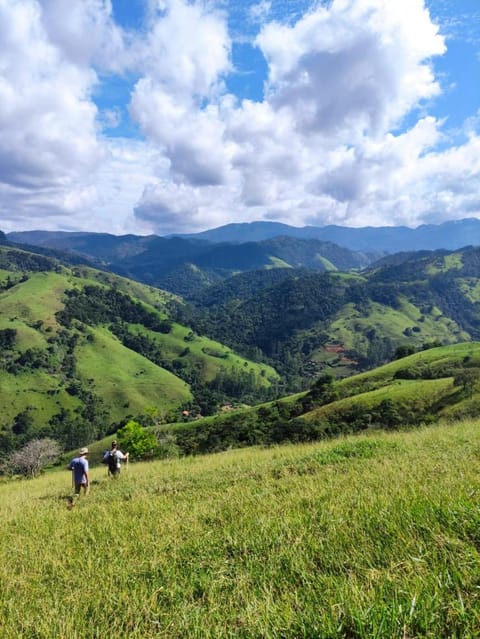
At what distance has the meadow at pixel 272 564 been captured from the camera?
2875 millimetres

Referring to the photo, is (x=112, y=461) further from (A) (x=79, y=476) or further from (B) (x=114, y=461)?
(A) (x=79, y=476)

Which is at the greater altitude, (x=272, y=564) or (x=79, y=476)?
(x=272, y=564)

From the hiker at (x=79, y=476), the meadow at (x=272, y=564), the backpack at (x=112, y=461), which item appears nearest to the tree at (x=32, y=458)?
the backpack at (x=112, y=461)

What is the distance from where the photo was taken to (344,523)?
4715mm

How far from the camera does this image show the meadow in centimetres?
288

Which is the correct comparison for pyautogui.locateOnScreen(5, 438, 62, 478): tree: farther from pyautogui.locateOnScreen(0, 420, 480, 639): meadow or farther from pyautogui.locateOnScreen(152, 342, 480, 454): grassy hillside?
pyautogui.locateOnScreen(0, 420, 480, 639): meadow

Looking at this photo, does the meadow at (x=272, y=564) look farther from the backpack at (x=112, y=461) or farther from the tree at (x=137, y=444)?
the tree at (x=137, y=444)

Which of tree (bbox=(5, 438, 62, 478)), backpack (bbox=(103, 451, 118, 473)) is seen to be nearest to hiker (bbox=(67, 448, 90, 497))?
backpack (bbox=(103, 451, 118, 473))

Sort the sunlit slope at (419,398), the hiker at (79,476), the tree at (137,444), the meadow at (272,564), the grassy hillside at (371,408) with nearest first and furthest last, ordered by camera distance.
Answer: the meadow at (272,564) → the hiker at (79,476) → the grassy hillside at (371,408) → the sunlit slope at (419,398) → the tree at (137,444)

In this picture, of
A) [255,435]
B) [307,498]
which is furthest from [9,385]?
[307,498]

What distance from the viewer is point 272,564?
4.16m

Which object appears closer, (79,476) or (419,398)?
(79,476)

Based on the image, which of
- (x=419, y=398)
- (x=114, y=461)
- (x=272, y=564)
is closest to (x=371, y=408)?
(x=419, y=398)

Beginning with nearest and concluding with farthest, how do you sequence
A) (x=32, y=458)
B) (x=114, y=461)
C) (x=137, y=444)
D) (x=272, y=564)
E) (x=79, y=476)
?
(x=272, y=564) < (x=79, y=476) < (x=114, y=461) < (x=137, y=444) < (x=32, y=458)
